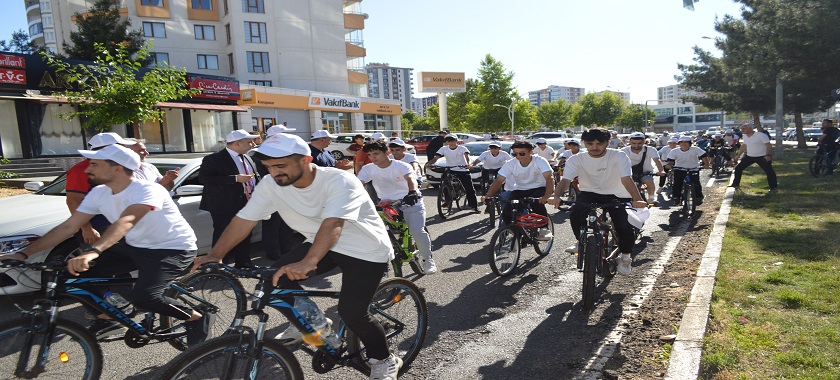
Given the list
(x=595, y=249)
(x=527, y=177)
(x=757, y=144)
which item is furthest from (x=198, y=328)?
(x=757, y=144)

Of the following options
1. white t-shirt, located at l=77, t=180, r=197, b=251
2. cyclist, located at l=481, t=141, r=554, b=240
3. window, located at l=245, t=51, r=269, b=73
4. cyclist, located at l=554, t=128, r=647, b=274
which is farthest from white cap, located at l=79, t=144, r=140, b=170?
window, located at l=245, t=51, r=269, b=73

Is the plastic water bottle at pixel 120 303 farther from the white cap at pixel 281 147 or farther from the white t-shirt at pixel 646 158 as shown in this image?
the white t-shirt at pixel 646 158

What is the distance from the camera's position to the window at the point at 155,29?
44622mm

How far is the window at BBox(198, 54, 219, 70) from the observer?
46.8 m

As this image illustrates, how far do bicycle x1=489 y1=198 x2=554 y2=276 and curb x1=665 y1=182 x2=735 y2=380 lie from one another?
192 cm

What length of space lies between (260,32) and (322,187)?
152 ft

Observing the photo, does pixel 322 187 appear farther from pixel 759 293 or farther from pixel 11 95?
pixel 11 95

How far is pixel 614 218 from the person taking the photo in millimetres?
5695

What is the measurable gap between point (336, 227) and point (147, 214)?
1634 millimetres

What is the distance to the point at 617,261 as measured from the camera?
5.93m

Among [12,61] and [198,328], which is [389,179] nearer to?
[198,328]


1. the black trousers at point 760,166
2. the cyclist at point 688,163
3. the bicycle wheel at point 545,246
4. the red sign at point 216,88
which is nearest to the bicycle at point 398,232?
the bicycle wheel at point 545,246

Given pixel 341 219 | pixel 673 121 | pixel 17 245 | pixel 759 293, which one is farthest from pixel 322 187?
pixel 673 121

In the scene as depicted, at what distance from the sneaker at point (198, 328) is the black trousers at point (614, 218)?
3692 millimetres
